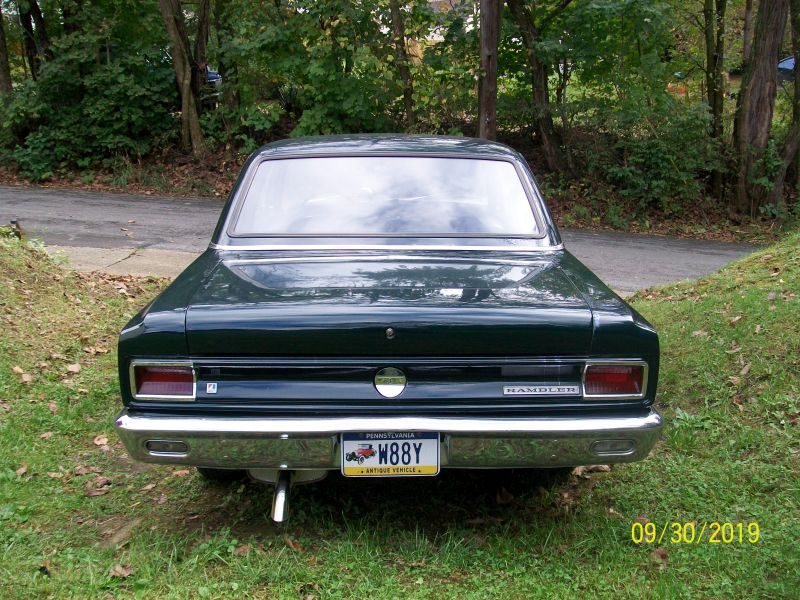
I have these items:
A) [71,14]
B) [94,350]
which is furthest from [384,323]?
[71,14]

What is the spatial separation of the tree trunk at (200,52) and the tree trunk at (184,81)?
0.20m

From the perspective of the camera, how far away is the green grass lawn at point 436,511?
2979 mm

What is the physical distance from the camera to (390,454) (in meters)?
2.94

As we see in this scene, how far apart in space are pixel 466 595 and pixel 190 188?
12.6 meters

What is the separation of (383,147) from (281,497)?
2.10 meters

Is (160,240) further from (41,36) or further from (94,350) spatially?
(41,36)

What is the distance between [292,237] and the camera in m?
3.80

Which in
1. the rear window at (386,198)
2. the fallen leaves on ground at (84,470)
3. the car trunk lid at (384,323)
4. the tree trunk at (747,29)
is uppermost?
the tree trunk at (747,29)

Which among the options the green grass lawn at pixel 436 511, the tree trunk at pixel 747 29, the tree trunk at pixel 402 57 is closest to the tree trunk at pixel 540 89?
the tree trunk at pixel 402 57

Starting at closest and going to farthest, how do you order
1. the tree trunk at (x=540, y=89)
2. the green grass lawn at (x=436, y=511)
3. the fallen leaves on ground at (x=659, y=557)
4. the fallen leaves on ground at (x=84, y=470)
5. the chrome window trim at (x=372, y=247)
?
the green grass lawn at (x=436, y=511) → the fallen leaves on ground at (x=659, y=557) → the chrome window trim at (x=372, y=247) → the fallen leaves on ground at (x=84, y=470) → the tree trunk at (x=540, y=89)

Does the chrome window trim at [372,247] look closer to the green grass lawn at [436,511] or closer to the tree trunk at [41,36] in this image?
the green grass lawn at [436,511]

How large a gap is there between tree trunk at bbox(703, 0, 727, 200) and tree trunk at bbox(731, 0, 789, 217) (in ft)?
1.81

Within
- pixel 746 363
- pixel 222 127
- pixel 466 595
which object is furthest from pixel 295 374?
pixel 222 127

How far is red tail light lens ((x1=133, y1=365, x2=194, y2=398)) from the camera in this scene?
9.54ft
